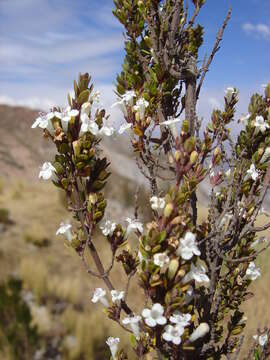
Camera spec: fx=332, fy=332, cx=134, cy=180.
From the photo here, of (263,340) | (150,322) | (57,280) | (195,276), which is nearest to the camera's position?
(150,322)

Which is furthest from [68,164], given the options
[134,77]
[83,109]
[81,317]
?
[81,317]

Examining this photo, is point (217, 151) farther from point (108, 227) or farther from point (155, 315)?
point (155, 315)

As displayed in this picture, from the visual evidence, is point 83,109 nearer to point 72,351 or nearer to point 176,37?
point 176,37

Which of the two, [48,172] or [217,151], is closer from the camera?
[48,172]

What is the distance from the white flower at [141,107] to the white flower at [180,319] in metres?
1.04

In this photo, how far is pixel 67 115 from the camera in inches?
57.1

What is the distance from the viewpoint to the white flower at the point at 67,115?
1.40 metres

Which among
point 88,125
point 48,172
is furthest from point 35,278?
point 88,125

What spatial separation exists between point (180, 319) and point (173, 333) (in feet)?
0.20

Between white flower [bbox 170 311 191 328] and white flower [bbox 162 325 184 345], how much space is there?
2 centimetres

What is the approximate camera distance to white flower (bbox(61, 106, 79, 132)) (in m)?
1.40

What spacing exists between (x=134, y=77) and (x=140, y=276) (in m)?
1.39

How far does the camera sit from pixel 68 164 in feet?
5.01

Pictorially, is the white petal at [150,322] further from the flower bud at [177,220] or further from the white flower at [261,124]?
the white flower at [261,124]
